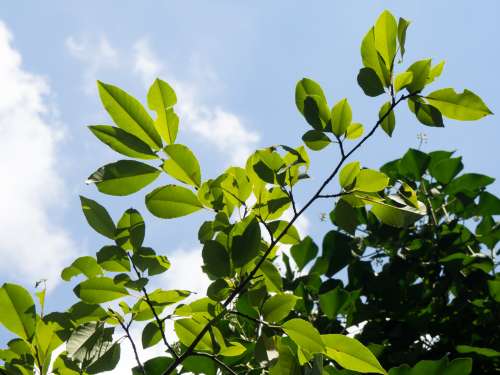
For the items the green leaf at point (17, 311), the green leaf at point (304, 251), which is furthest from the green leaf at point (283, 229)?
the green leaf at point (304, 251)

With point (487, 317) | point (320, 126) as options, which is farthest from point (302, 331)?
point (487, 317)

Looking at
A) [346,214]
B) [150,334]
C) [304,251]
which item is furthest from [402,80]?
[304,251]

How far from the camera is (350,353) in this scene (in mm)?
937

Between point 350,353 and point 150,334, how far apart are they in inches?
15.0

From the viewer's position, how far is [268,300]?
3.29 feet

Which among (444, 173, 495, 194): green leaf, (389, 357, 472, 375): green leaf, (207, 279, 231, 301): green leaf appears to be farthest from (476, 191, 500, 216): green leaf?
(207, 279, 231, 301): green leaf

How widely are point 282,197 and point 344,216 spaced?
123 millimetres

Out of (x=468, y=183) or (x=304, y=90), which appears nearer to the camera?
(x=304, y=90)

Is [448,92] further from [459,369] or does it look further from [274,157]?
[459,369]

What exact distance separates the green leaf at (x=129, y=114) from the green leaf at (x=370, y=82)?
0.37 meters

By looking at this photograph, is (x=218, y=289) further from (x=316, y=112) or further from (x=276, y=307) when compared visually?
(x=316, y=112)

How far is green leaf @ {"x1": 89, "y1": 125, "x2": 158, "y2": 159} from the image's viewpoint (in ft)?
3.07

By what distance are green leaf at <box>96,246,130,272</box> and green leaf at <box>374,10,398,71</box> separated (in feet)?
1.92

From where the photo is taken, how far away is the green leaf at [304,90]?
1.07 metres
